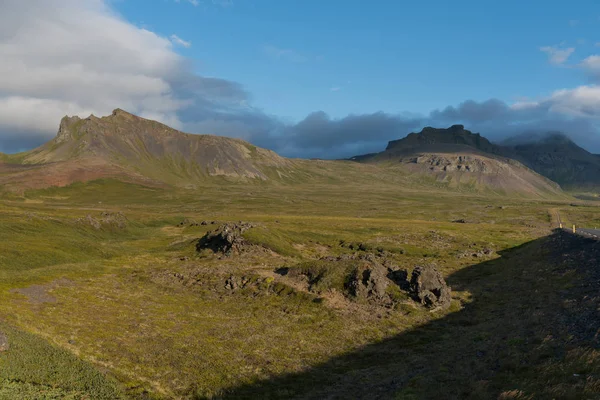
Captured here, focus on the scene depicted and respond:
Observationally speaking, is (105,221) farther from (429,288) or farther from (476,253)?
(476,253)

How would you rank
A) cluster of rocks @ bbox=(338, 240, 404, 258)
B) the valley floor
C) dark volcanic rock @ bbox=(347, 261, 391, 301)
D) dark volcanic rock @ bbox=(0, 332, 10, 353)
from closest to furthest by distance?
1. the valley floor
2. dark volcanic rock @ bbox=(0, 332, 10, 353)
3. dark volcanic rock @ bbox=(347, 261, 391, 301)
4. cluster of rocks @ bbox=(338, 240, 404, 258)

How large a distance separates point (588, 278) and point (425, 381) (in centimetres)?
3147

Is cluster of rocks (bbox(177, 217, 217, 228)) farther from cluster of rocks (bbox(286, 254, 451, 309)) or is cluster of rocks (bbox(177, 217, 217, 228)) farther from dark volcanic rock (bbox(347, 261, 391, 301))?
dark volcanic rock (bbox(347, 261, 391, 301))

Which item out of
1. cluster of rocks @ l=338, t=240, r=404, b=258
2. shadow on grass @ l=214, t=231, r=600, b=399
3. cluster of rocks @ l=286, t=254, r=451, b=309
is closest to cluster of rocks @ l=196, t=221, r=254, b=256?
cluster of rocks @ l=338, t=240, r=404, b=258

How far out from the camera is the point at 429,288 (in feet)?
167

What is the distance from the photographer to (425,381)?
2586 cm

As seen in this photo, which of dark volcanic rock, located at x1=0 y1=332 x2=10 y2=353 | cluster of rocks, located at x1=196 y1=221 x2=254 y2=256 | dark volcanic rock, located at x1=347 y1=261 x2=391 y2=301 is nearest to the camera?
dark volcanic rock, located at x1=0 y1=332 x2=10 y2=353

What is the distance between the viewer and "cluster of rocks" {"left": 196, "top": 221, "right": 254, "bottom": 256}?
79.5m

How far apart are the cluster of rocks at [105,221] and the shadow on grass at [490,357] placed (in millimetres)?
92612

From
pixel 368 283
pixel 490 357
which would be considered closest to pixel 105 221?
pixel 368 283

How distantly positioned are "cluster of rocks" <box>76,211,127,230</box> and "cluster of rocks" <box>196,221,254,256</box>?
124ft

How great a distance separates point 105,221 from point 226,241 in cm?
5008

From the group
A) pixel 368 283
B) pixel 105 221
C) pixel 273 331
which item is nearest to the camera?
pixel 273 331

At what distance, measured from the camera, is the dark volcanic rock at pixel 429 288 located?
1938 inches
